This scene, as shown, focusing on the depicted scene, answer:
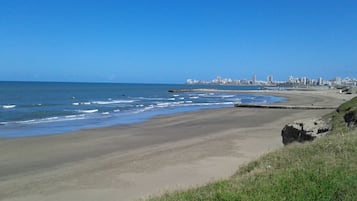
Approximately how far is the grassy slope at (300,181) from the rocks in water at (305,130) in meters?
4.63

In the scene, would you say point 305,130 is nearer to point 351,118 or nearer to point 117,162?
point 351,118

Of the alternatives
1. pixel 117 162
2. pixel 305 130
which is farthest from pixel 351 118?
pixel 117 162

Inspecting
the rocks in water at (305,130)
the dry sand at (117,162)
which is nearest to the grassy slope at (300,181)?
the dry sand at (117,162)

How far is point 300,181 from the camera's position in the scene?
5.48 m

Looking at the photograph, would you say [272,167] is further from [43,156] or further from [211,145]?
[43,156]

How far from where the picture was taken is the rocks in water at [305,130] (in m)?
12.2

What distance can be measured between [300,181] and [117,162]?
891 cm

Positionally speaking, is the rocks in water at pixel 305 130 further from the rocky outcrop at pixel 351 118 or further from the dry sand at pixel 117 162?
the dry sand at pixel 117 162

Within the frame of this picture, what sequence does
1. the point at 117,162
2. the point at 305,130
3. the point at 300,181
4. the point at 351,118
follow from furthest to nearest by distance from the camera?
the point at 117,162
the point at 305,130
the point at 351,118
the point at 300,181

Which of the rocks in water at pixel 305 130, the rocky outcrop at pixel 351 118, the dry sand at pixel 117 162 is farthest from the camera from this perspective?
the rocks in water at pixel 305 130

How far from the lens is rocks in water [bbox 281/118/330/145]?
12.2 metres

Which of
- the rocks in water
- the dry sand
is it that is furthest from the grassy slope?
the rocks in water

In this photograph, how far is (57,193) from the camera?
9719 mm

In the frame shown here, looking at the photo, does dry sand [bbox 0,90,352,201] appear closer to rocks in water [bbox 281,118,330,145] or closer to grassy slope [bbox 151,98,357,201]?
rocks in water [bbox 281,118,330,145]
